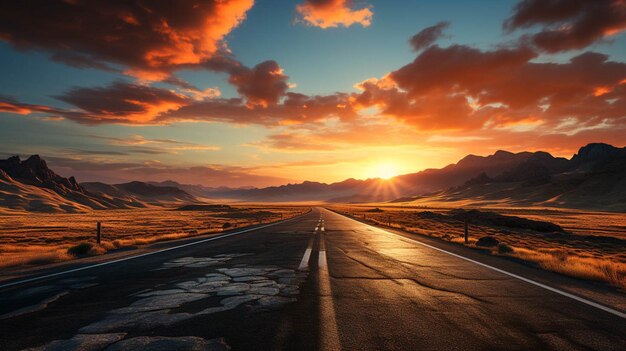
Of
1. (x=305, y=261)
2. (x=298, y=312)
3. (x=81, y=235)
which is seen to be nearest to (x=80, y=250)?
(x=305, y=261)

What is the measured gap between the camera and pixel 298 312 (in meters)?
4.91

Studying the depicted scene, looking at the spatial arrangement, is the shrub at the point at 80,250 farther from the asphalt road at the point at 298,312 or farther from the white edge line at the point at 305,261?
the white edge line at the point at 305,261

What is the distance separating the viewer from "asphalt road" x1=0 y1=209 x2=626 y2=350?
389cm

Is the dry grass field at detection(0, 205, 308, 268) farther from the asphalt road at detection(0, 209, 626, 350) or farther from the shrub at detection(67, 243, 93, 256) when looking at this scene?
the asphalt road at detection(0, 209, 626, 350)

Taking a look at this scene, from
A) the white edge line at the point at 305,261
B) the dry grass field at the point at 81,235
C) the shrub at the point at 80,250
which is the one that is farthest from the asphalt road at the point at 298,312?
the dry grass field at the point at 81,235

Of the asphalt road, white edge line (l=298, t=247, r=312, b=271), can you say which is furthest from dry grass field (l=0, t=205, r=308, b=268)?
white edge line (l=298, t=247, r=312, b=271)

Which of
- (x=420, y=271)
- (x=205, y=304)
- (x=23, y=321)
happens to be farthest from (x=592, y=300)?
(x=23, y=321)

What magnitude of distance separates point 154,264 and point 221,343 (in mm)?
6878

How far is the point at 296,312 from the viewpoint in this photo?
16.1ft

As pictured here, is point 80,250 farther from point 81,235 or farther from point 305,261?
point 81,235

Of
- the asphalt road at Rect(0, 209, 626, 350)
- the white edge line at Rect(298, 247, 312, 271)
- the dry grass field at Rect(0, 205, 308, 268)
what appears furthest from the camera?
the dry grass field at Rect(0, 205, 308, 268)

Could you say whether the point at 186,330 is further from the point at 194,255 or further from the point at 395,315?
the point at 194,255

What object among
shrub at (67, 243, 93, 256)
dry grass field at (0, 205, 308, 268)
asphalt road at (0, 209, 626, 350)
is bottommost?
dry grass field at (0, 205, 308, 268)

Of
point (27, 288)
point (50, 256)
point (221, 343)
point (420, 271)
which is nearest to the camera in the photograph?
point (221, 343)
